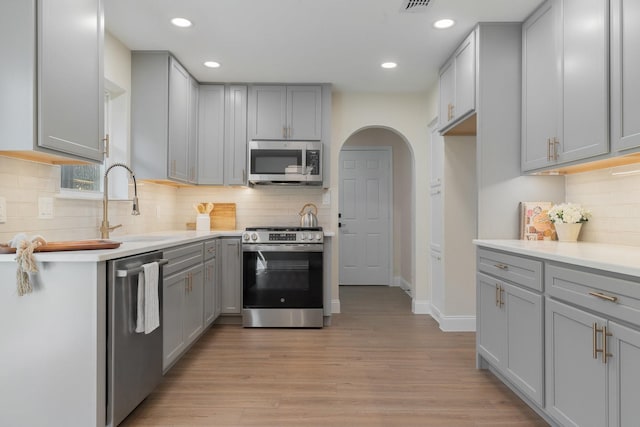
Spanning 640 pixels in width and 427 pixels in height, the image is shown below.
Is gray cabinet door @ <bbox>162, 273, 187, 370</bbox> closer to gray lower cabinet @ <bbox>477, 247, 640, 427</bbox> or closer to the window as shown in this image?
the window

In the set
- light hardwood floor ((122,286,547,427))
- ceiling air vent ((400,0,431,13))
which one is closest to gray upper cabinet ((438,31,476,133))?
ceiling air vent ((400,0,431,13))

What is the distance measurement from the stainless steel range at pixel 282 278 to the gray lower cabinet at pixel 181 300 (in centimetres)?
65

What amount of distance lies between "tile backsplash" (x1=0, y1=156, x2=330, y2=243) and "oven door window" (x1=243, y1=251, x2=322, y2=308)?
76 cm

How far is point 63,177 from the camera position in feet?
9.20

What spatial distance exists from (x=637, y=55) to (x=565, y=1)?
2.51 ft

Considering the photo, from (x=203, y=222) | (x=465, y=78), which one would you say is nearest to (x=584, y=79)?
(x=465, y=78)

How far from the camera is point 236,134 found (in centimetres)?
446

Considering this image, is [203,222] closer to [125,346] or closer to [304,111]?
[304,111]

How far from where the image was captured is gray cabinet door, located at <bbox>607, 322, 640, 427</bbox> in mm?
1441

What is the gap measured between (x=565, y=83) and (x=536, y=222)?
0.95 metres

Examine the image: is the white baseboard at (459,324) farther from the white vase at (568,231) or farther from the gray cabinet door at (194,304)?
the gray cabinet door at (194,304)

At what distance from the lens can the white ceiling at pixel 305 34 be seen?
9.27 feet

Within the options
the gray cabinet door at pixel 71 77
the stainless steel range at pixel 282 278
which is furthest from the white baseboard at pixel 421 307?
the gray cabinet door at pixel 71 77

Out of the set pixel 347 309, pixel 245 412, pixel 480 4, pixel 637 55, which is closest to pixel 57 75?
pixel 245 412
